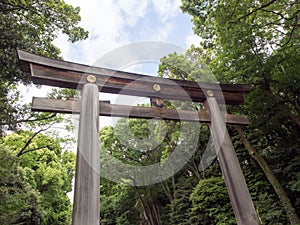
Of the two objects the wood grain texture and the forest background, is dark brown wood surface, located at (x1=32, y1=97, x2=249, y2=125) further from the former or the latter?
the forest background

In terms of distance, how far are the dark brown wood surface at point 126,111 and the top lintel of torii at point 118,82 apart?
32 cm

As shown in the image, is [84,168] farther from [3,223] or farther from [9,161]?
[3,223]

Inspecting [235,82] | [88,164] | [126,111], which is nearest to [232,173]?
[126,111]

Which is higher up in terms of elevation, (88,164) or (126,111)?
(126,111)

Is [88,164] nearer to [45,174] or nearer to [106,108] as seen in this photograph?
[106,108]

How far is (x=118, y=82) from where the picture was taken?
372 centimetres

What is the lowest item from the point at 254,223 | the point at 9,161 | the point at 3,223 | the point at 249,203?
the point at 254,223

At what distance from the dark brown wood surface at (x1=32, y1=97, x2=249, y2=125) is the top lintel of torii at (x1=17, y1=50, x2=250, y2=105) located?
32 centimetres

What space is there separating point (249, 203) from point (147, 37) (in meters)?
3.75

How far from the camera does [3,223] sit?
6.15 metres

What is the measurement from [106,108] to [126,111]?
0.35 m

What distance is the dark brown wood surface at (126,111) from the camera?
3.08 meters

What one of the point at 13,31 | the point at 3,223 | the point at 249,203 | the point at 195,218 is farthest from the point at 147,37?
the point at 195,218

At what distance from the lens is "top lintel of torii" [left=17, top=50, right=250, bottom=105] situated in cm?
317
